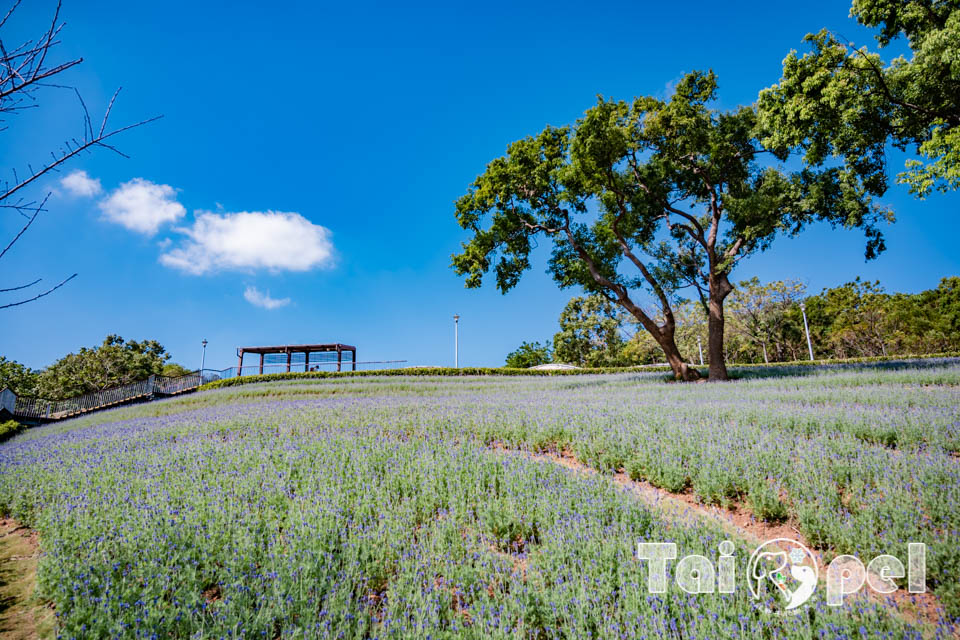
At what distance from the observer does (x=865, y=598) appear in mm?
2467

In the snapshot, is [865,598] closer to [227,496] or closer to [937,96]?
[227,496]

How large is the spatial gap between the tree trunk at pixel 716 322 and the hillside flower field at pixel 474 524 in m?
8.96

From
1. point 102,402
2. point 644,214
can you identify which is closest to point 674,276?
point 644,214

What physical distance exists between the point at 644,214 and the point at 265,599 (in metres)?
18.3

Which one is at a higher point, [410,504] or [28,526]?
[410,504]

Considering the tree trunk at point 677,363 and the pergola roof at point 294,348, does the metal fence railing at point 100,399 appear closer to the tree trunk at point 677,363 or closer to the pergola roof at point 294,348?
the pergola roof at point 294,348

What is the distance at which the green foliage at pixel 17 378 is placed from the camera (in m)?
37.6

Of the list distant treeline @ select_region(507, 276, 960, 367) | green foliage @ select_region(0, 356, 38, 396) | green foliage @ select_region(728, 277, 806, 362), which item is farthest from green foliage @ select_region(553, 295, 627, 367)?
green foliage @ select_region(0, 356, 38, 396)

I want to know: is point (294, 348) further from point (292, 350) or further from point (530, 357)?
point (530, 357)

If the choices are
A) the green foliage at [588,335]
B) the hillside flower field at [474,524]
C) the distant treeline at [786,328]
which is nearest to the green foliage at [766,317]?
the distant treeline at [786,328]

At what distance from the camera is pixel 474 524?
3.62m

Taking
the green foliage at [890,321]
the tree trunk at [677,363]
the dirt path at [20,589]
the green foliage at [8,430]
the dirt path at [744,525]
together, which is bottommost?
the green foliage at [8,430]

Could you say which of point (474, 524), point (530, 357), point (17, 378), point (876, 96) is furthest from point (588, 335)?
point (17, 378)

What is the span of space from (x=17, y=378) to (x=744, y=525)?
5865cm
